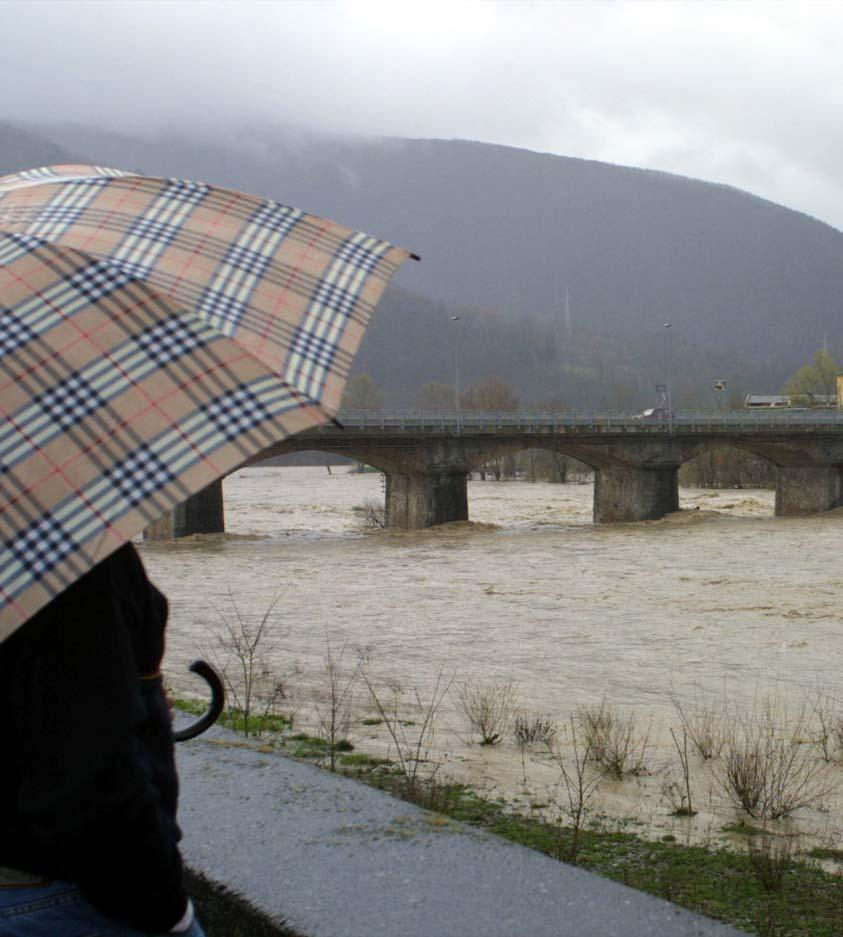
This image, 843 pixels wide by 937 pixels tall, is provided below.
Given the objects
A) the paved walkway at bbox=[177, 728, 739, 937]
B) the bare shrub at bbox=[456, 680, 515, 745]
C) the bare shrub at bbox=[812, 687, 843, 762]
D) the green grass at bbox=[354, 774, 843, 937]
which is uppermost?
the paved walkway at bbox=[177, 728, 739, 937]

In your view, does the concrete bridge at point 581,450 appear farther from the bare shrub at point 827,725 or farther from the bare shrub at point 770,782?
the bare shrub at point 770,782

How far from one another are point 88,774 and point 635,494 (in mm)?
50620

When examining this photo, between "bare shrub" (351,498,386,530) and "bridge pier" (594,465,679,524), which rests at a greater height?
"bridge pier" (594,465,679,524)

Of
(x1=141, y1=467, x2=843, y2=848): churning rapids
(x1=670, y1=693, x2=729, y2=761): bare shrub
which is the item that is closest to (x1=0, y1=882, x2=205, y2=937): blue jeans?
(x1=141, y1=467, x2=843, y2=848): churning rapids

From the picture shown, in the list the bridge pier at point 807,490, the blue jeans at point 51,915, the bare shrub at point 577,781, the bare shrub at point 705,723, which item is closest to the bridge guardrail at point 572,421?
the bridge pier at point 807,490

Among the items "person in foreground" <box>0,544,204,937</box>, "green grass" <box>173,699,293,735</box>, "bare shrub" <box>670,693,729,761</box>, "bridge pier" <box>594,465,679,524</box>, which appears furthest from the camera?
"bridge pier" <box>594,465,679,524</box>

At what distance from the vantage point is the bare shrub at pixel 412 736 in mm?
5469

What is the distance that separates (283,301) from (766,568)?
3111 cm

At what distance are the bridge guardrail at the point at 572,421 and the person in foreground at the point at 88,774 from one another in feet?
140

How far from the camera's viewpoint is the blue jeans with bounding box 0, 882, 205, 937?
168cm

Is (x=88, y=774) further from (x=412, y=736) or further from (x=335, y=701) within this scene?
(x=412, y=736)

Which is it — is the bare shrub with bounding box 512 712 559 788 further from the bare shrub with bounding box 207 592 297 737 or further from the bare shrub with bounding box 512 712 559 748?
the bare shrub with bounding box 207 592 297 737

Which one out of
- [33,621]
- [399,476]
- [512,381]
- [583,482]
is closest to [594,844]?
[33,621]

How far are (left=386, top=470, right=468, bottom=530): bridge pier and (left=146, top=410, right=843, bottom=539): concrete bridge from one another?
42mm
